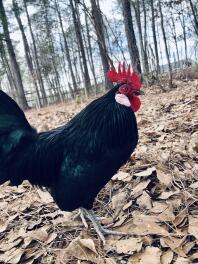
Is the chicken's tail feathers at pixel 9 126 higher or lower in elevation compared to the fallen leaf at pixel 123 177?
higher

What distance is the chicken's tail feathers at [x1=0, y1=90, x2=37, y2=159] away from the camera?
2.63 meters

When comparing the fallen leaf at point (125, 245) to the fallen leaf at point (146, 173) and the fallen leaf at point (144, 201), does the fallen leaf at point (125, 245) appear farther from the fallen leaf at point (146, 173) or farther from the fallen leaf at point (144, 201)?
the fallen leaf at point (146, 173)

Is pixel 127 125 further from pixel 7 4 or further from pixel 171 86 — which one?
pixel 7 4

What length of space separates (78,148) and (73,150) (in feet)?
0.17

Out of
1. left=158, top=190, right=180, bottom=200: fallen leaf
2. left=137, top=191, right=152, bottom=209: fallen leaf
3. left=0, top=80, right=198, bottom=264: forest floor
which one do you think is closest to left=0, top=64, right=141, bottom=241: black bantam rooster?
left=0, top=80, right=198, bottom=264: forest floor

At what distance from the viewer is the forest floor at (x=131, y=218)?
2.27m

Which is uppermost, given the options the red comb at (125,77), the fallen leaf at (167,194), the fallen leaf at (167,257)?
the red comb at (125,77)

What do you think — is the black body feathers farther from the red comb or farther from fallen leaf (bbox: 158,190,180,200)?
fallen leaf (bbox: 158,190,180,200)

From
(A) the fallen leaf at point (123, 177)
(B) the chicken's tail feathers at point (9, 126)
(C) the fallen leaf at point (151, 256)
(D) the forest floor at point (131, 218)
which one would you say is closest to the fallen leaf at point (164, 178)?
(D) the forest floor at point (131, 218)

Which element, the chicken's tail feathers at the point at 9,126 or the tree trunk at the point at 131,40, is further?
the tree trunk at the point at 131,40

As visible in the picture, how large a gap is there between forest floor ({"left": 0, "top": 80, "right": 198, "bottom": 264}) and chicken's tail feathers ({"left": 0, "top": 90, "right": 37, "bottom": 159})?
0.82 m

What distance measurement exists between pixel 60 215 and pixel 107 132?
1073 mm

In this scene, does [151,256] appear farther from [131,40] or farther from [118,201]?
[131,40]

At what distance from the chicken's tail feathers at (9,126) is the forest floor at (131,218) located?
2.70ft
